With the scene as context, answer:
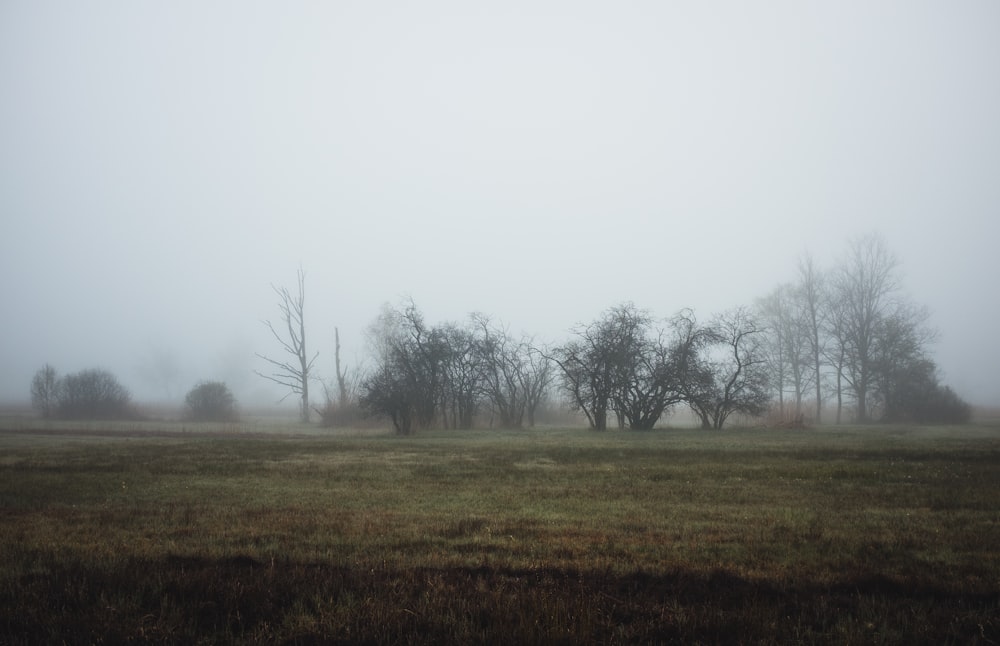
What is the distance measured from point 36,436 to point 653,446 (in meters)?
33.4

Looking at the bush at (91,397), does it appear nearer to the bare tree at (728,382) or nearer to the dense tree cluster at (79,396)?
the dense tree cluster at (79,396)

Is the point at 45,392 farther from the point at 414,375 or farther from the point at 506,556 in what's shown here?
the point at 506,556

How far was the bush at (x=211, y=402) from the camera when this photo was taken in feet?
181

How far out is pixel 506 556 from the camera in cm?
738

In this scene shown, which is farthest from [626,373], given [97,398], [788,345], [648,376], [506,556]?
[97,398]

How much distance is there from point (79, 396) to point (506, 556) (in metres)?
59.1

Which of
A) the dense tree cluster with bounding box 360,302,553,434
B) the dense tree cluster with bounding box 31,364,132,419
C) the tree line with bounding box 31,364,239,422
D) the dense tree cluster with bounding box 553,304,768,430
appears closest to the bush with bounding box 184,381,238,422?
the tree line with bounding box 31,364,239,422

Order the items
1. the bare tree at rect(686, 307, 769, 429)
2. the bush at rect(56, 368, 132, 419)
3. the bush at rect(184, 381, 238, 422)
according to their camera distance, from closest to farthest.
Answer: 1. the bare tree at rect(686, 307, 769, 429)
2. the bush at rect(56, 368, 132, 419)
3. the bush at rect(184, 381, 238, 422)

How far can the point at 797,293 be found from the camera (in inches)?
2194

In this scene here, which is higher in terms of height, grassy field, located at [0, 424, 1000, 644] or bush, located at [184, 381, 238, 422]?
grassy field, located at [0, 424, 1000, 644]

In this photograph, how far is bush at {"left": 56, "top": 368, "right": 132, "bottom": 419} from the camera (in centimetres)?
5100

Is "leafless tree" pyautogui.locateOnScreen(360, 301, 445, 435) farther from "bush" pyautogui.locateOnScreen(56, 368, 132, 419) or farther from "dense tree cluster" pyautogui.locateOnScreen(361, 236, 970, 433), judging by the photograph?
"bush" pyautogui.locateOnScreen(56, 368, 132, 419)

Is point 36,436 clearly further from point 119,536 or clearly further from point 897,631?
point 897,631

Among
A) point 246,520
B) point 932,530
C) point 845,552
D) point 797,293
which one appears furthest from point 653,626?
point 797,293
